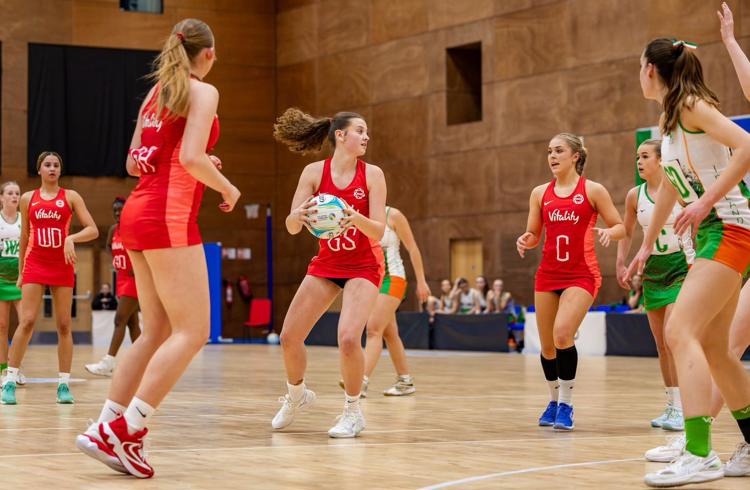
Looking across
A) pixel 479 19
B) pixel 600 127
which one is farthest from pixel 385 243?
pixel 479 19

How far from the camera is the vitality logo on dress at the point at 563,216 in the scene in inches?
311

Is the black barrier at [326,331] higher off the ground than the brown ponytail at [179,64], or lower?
lower

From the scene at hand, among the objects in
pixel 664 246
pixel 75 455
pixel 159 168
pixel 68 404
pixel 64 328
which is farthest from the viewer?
pixel 64 328

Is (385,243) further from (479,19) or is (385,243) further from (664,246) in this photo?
(479,19)

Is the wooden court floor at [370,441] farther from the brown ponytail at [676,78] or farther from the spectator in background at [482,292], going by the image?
the spectator in background at [482,292]

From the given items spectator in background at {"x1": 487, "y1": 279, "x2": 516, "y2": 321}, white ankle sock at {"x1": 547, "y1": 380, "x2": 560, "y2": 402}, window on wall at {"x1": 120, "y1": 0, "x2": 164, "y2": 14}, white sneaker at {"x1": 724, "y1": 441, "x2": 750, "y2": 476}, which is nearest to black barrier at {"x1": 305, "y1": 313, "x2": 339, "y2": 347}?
spectator in background at {"x1": 487, "y1": 279, "x2": 516, "y2": 321}

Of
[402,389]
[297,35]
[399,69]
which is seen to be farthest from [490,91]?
[402,389]

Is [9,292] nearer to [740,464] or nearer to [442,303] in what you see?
[740,464]

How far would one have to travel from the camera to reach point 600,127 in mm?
22297

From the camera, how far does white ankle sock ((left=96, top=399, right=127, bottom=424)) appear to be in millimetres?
5301

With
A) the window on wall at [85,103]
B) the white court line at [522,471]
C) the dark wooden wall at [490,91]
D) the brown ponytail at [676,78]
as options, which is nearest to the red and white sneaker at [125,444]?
the white court line at [522,471]

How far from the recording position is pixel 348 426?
22.8 feet

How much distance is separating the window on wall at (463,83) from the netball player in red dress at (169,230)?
66.7 feet

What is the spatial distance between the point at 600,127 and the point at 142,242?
58.9 ft
